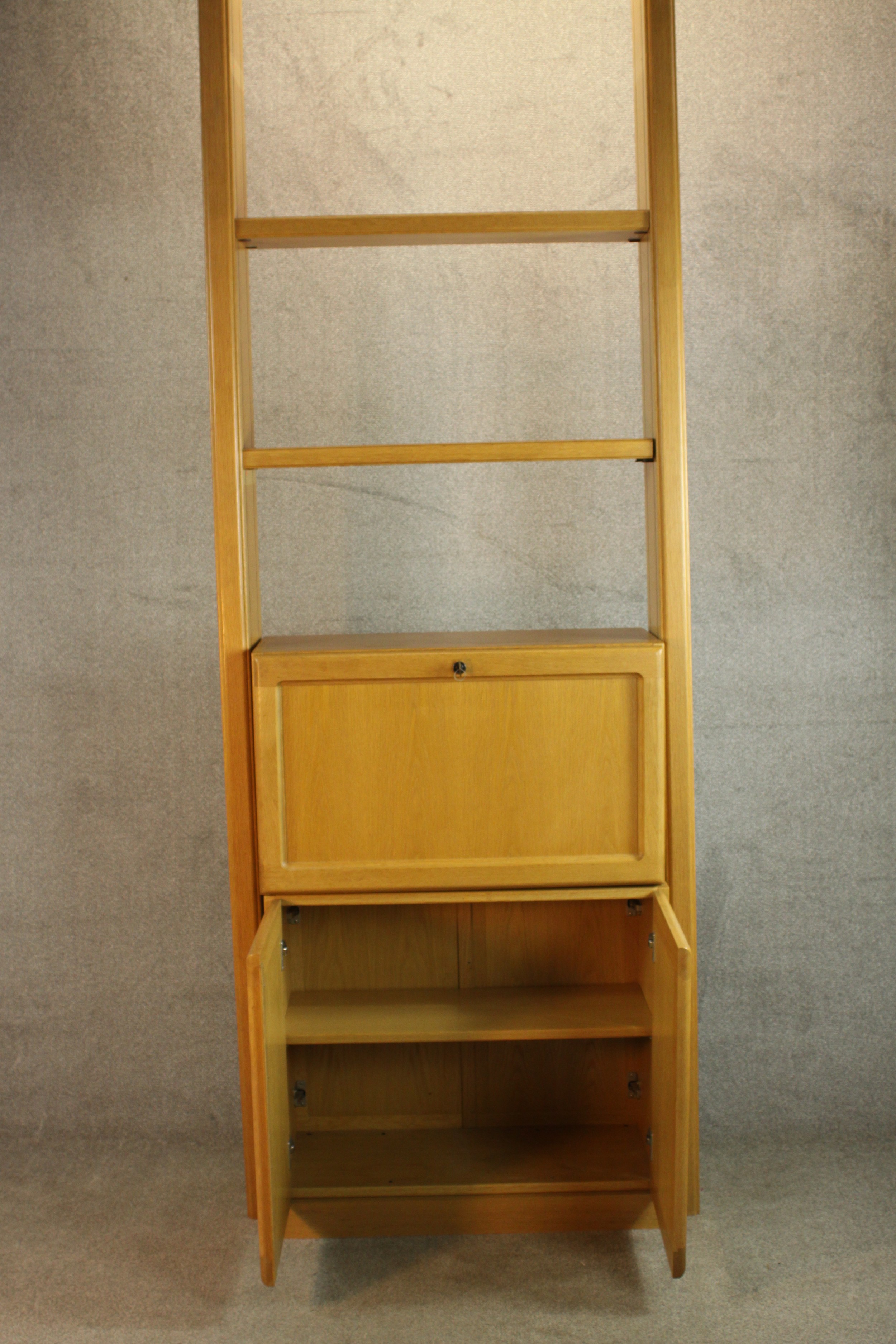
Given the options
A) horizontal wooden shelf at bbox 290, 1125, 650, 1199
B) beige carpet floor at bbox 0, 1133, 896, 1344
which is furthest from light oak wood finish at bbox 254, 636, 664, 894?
beige carpet floor at bbox 0, 1133, 896, 1344

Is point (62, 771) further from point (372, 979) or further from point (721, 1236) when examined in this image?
point (721, 1236)

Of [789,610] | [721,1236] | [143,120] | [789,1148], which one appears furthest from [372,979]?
[143,120]

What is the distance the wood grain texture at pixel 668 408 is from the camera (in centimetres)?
207

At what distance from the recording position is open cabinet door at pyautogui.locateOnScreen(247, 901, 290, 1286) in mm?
1852

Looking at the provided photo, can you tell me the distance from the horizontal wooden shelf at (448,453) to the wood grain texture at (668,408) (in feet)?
0.28

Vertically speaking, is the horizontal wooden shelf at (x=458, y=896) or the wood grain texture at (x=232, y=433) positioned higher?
the wood grain texture at (x=232, y=433)

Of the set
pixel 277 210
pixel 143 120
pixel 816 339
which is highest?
pixel 143 120

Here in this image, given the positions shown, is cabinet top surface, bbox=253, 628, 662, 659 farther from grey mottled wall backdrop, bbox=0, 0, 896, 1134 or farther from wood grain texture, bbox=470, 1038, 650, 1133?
wood grain texture, bbox=470, 1038, 650, 1133

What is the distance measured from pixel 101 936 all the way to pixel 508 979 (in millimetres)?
989

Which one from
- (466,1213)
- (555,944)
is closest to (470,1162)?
(466,1213)

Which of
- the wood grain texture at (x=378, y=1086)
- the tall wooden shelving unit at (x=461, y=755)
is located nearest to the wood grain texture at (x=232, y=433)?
the tall wooden shelving unit at (x=461, y=755)

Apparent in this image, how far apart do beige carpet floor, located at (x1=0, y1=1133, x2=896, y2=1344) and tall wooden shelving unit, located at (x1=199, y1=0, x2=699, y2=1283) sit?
0.10m

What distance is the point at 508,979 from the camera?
2389mm

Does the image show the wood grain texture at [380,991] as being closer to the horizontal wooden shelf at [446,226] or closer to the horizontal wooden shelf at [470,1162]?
the horizontal wooden shelf at [470,1162]
